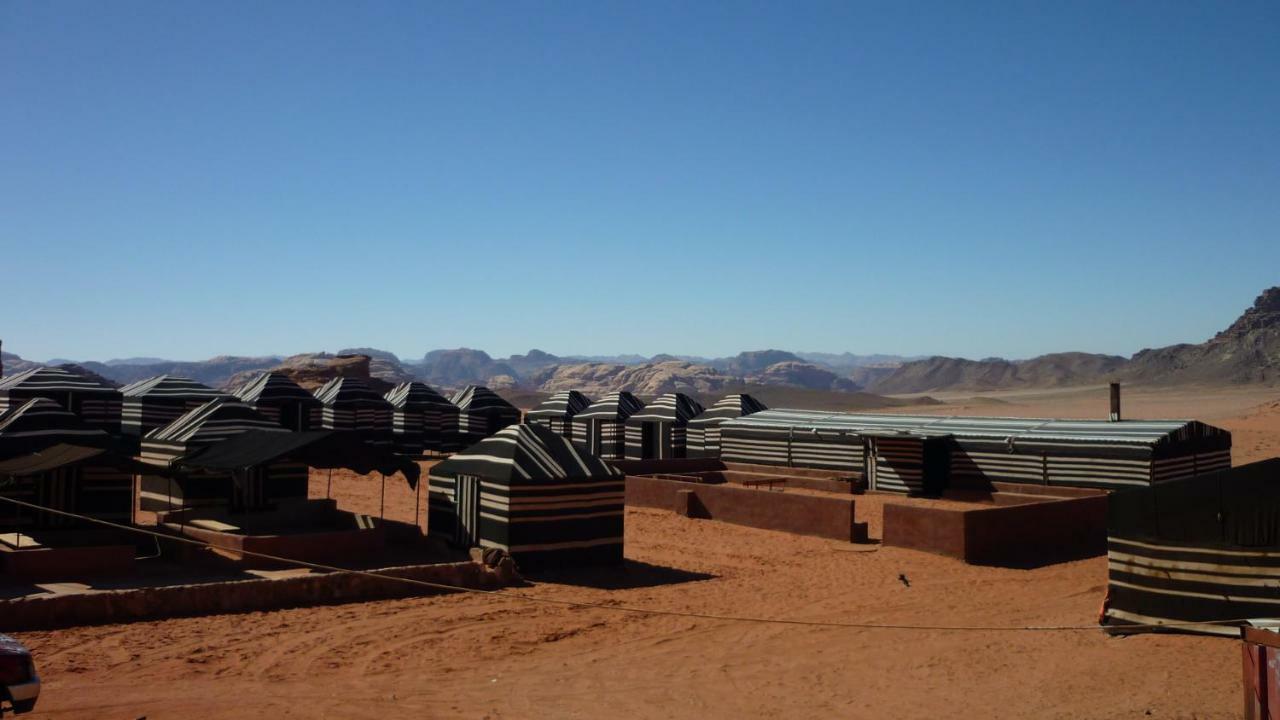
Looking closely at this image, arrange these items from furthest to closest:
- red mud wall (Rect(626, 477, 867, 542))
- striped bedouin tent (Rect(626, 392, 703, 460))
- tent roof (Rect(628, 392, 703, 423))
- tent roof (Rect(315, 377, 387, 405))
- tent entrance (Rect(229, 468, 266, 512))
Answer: tent roof (Rect(315, 377, 387, 405))
tent roof (Rect(628, 392, 703, 423))
striped bedouin tent (Rect(626, 392, 703, 460))
red mud wall (Rect(626, 477, 867, 542))
tent entrance (Rect(229, 468, 266, 512))

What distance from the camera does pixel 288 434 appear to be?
63.3 ft

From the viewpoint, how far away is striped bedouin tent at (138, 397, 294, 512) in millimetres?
20312

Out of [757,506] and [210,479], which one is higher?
[210,479]

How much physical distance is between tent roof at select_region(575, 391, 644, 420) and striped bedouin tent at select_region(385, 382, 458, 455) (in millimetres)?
6217

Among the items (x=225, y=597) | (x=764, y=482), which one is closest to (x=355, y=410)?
(x=764, y=482)

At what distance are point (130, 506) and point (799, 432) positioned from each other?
20596mm

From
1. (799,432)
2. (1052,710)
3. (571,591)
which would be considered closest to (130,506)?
(571,591)

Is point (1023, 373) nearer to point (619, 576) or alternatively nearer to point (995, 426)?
point (995, 426)

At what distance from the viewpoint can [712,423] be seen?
36.9 m

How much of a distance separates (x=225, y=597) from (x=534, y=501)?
17.2 ft

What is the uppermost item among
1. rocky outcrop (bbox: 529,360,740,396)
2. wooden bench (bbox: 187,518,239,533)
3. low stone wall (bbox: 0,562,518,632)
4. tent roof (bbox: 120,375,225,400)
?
rocky outcrop (bbox: 529,360,740,396)

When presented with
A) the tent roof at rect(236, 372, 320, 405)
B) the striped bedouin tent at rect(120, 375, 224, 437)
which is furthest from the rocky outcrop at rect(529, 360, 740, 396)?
the striped bedouin tent at rect(120, 375, 224, 437)

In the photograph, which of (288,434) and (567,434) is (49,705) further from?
(567,434)

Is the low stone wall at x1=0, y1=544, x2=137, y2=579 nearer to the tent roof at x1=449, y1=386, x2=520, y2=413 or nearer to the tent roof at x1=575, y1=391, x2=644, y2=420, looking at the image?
the tent roof at x1=575, y1=391, x2=644, y2=420
